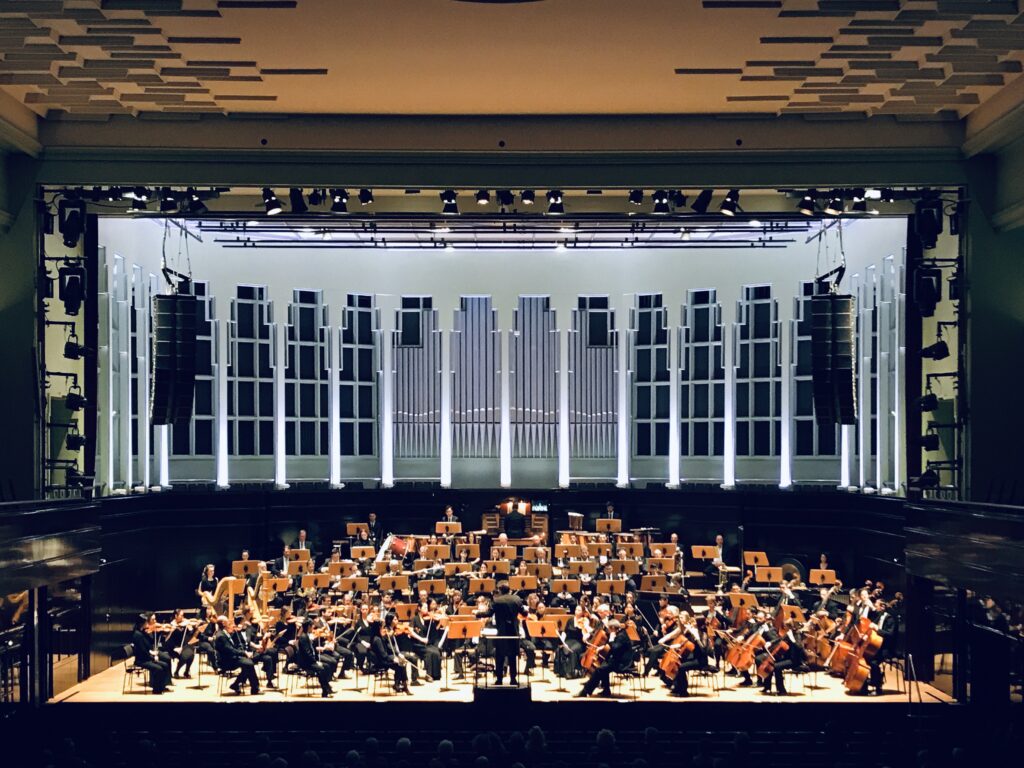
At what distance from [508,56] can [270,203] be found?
3.98 m

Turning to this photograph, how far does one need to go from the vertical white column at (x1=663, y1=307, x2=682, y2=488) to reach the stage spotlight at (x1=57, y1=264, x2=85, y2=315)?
10628 mm

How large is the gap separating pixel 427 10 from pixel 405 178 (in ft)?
12.3

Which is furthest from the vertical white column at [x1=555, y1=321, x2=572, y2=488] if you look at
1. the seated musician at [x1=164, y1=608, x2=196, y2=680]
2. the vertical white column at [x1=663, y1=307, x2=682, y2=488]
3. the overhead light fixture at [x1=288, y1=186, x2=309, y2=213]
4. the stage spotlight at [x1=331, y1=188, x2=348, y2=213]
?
the seated musician at [x1=164, y1=608, x2=196, y2=680]

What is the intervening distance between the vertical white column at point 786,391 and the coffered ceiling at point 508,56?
682 centimetres

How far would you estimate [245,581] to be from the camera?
15.6 metres

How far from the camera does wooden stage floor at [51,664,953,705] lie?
40.4ft

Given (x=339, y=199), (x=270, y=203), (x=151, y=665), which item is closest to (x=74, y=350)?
(x=270, y=203)

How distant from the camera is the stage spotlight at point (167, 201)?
13477 millimetres

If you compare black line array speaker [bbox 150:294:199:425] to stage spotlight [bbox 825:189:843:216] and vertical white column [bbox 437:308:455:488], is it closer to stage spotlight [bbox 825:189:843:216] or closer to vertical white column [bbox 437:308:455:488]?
vertical white column [bbox 437:308:455:488]

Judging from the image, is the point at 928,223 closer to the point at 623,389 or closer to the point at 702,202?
the point at 702,202

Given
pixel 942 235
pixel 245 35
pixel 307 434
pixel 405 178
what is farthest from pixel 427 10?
pixel 307 434

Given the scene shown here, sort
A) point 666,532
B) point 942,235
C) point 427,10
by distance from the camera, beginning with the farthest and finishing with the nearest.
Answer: point 666,532 < point 942,235 < point 427,10

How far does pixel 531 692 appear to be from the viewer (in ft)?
40.6
